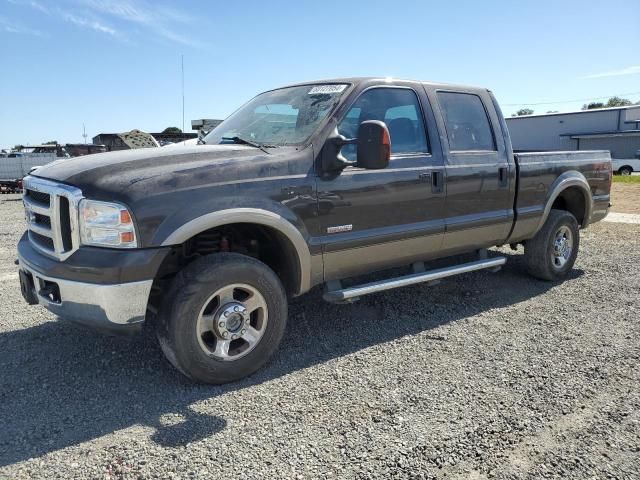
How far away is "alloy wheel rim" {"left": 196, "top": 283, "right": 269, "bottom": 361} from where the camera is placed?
132 inches

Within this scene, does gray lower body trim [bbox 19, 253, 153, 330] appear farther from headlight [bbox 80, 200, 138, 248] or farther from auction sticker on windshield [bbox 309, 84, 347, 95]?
auction sticker on windshield [bbox 309, 84, 347, 95]

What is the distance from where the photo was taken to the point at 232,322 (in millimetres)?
3432

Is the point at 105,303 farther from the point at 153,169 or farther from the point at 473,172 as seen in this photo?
the point at 473,172

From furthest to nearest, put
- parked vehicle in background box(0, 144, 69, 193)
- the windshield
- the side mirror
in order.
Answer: parked vehicle in background box(0, 144, 69, 193) < the windshield < the side mirror

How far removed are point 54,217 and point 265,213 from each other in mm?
1279

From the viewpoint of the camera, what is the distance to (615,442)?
2758 mm

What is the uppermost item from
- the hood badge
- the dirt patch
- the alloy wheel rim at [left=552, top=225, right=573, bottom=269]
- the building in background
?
the building in background

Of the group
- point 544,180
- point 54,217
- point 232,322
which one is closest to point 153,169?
point 54,217

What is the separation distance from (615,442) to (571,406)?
388 mm

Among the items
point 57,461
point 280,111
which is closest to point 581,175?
point 280,111

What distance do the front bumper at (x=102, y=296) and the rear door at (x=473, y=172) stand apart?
269 cm

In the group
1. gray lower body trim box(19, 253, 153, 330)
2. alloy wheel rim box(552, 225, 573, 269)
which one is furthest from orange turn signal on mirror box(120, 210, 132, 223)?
alloy wheel rim box(552, 225, 573, 269)

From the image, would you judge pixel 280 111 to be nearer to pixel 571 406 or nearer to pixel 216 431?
pixel 216 431

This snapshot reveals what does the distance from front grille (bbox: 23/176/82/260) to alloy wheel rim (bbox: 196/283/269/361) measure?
89 centimetres
